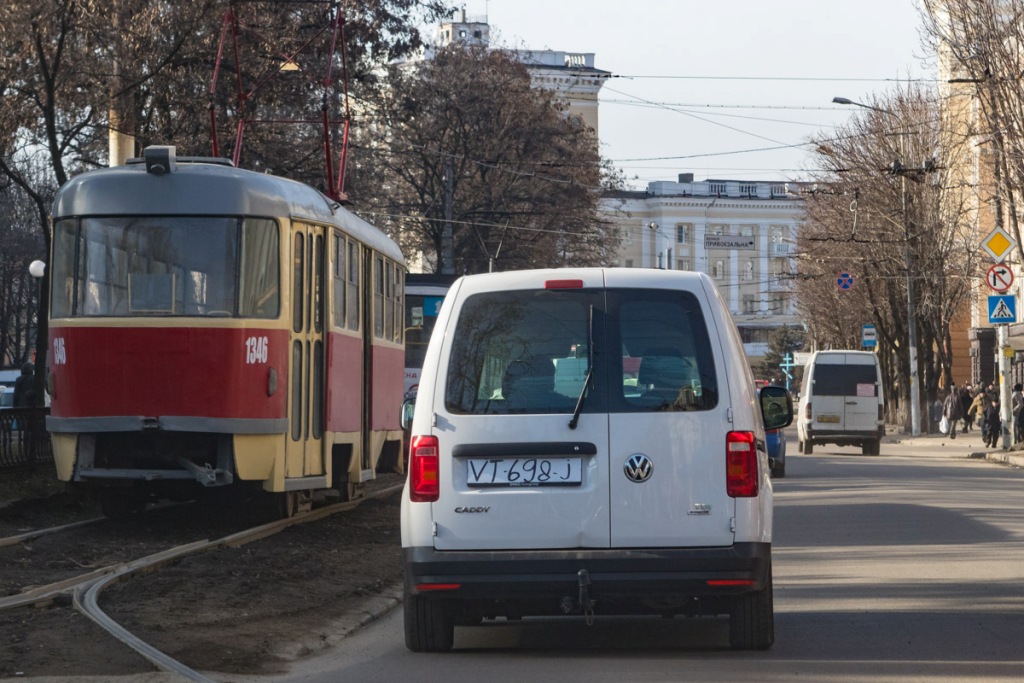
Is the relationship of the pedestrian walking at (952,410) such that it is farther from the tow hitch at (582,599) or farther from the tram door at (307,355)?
the tow hitch at (582,599)

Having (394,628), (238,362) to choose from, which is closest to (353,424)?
(238,362)

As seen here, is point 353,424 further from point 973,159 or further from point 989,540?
Answer: point 973,159

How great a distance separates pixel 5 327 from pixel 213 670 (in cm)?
5813

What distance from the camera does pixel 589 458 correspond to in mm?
7484

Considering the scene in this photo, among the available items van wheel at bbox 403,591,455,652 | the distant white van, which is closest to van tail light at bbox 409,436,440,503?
van wheel at bbox 403,591,455,652

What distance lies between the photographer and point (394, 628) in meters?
9.57

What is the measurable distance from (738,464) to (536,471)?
88 cm

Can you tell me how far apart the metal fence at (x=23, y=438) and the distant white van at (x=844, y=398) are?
805 inches

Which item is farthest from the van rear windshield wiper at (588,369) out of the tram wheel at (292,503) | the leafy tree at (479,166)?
the leafy tree at (479,166)

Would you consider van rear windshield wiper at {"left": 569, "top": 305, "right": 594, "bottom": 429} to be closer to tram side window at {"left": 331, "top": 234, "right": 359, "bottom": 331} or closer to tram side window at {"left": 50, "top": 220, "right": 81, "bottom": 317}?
tram side window at {"left": 50, "top": 220, "right": 81, "bottom": 317}

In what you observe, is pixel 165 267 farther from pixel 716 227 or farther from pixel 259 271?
pixel 716 227

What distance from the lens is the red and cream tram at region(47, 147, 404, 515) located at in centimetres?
1418

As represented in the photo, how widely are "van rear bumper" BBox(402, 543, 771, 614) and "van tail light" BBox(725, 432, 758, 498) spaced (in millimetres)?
246

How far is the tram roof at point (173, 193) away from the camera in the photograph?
566 inches
